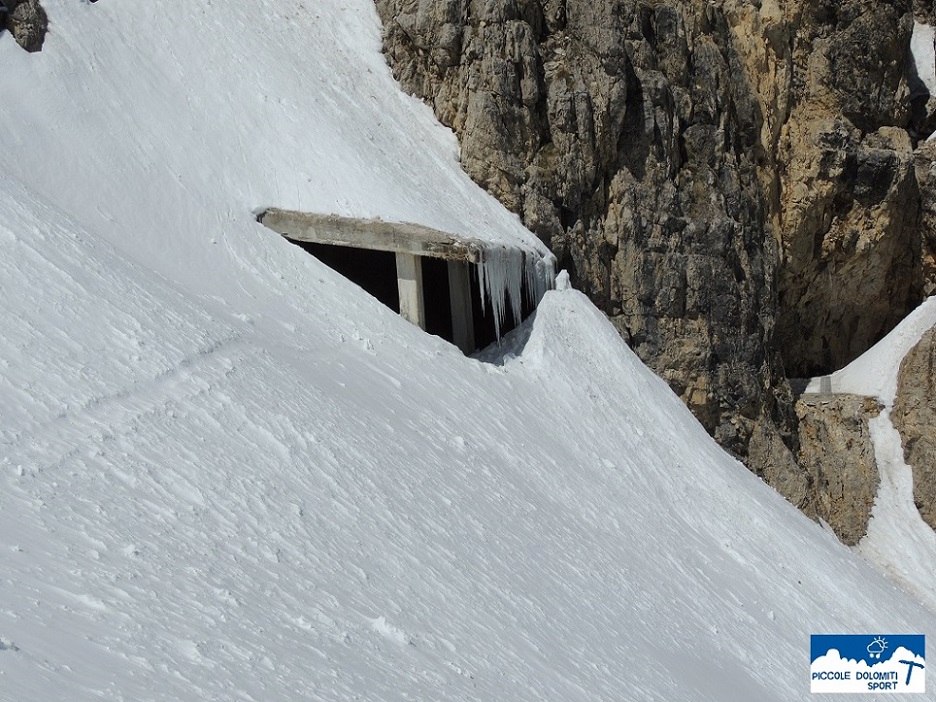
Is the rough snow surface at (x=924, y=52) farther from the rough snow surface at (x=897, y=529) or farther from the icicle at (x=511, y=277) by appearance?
the icicle at (x=511, y=277)

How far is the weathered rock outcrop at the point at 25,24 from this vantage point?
38.4 feet

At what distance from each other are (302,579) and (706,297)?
11697mm

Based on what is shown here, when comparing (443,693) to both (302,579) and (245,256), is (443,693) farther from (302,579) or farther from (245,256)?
(245,256)

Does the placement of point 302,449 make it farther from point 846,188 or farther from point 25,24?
point 846,188

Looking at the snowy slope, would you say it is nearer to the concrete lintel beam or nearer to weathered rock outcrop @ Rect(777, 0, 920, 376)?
weathered rock outcrop @ Rect(777, 0, 920, 376)

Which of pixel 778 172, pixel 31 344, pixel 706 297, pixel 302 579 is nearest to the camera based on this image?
pixel 302 579

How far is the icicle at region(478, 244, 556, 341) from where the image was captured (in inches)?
497

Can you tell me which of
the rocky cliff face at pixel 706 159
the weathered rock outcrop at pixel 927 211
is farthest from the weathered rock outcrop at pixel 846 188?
the weathered rock outcrop at pixel 927 211

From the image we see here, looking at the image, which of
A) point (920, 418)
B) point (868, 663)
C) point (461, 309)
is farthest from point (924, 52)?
point (868, 663)

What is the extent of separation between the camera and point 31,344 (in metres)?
7.36

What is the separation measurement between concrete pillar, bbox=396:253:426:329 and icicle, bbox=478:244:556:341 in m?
0.76

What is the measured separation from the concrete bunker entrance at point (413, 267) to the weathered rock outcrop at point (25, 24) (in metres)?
3.09

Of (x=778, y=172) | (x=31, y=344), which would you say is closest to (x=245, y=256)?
(x=31, y=344)

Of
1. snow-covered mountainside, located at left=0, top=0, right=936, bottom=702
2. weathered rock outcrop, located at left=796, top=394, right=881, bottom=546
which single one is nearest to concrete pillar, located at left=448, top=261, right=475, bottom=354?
snow-covered mountainside, located at left=0, top=0, right=936, bottom=702
